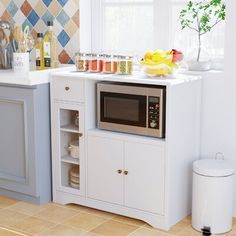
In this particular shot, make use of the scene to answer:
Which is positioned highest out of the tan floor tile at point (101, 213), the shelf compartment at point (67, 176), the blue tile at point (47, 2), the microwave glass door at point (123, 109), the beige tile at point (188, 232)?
the blue tile at point (47, 2)

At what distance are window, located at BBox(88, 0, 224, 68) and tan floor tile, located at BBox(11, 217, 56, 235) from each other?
51.1 inches

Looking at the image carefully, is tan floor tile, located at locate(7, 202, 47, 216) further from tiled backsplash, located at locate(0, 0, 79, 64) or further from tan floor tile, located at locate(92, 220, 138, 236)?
tiled backsplash, located at locate(0, 0, 79, 64)

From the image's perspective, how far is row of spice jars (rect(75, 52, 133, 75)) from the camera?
3326mm

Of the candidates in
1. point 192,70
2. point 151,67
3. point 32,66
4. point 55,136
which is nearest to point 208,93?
point 192,70

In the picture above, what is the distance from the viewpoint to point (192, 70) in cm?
337

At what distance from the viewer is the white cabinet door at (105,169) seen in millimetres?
3293

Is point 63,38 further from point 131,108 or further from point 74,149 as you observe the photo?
point 131,108

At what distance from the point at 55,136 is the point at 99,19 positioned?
92cm

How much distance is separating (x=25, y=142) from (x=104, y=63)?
0.73 metres

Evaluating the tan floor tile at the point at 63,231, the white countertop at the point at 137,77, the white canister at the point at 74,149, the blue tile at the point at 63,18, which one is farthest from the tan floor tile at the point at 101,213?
the blue tile at the point at 63,18

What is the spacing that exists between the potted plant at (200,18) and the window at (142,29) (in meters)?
0.05

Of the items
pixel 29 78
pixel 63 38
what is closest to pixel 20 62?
pixel 29 78

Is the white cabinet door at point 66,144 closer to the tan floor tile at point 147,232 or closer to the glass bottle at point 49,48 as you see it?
the glass bottle at point 49,48

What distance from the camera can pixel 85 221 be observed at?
3320 millimetres
